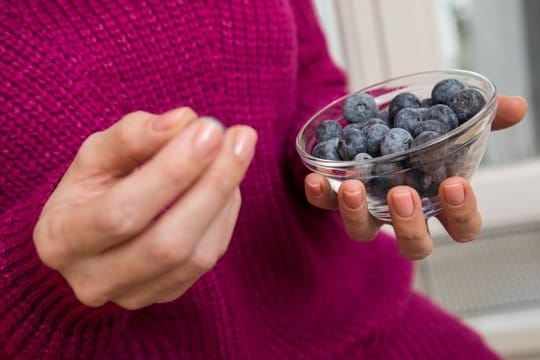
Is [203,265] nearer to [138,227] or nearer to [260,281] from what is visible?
[138,227]

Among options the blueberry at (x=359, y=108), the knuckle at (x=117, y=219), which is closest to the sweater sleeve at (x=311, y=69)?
the blueberry at (x=359, y=108)

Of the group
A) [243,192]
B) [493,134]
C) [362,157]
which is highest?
[362,157]

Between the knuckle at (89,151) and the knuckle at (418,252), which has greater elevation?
the knuckle at (89,151)

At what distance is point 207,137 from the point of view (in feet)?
1.05

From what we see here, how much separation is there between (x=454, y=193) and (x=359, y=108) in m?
0.12

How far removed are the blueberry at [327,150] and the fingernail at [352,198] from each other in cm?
5

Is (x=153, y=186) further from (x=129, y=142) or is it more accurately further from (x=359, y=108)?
(x=359, y=108)

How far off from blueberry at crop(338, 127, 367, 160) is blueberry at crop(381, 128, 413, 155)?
0.02 metres

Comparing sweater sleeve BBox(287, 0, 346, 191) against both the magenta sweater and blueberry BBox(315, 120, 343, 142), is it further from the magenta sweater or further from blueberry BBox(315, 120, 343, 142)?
blueberry BBox(315, 120, 343, 142)

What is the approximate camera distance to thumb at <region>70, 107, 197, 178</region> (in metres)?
0.33

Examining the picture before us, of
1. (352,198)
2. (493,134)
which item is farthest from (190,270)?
(493,134)

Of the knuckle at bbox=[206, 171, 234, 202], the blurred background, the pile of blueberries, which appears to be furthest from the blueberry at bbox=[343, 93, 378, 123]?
the blurred background

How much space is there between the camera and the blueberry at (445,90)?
0.47m

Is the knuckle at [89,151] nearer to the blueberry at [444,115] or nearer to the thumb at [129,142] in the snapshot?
the thumb at [129,142]
